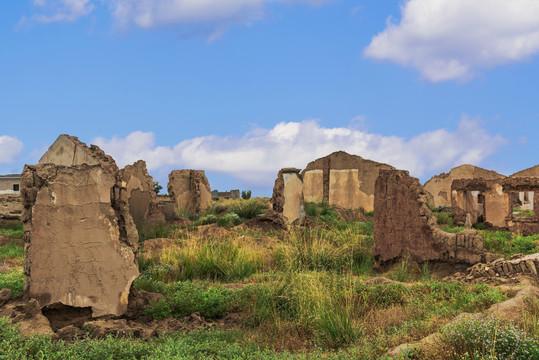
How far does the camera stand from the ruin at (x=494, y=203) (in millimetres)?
18188

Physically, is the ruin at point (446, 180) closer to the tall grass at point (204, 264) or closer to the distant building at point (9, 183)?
the tall grass at point (204, 264)

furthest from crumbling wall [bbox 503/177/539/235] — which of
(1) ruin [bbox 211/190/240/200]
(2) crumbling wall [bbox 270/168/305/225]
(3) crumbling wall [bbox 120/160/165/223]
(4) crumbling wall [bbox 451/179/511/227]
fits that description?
(1) ruin [bbox 211/190/240/200]

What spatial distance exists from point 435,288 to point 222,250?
452 cm

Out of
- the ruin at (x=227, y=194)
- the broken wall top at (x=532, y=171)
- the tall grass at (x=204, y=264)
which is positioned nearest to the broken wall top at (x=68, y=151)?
the tall grass at (x=204, y=264)

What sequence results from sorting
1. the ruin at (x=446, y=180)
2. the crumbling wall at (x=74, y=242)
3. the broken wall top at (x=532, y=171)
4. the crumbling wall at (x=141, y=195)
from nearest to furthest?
the crumbling wall at (x=74, y=242) → the crumbling wall at (x=141, y=195) → the broken wall top at (x=532, y=171) → the ruin at (x=446, y=180)

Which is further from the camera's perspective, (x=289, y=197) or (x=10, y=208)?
(x=10, y=208)

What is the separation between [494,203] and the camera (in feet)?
64.6

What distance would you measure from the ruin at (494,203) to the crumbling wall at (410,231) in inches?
371

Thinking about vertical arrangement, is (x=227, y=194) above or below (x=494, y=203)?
above

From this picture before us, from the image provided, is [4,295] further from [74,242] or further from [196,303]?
[196,303]

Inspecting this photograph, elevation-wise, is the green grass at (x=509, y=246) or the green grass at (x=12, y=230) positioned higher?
the green grass at (x=12, y=230)

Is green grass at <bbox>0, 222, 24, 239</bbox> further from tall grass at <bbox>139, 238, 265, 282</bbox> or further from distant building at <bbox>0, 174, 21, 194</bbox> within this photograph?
distant building at <bbox>0, 174, 21, 194</bbox>

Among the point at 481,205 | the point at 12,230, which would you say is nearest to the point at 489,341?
the point at 12,230

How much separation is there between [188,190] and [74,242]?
748 inches
